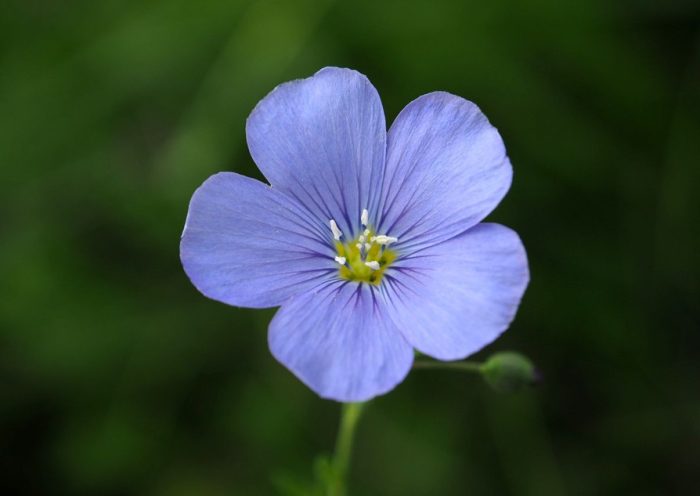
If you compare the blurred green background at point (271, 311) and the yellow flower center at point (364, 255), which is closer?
the yellow flower center at point (364, 255)

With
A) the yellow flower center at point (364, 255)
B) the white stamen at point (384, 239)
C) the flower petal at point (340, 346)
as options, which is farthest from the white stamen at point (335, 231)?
the flower petal at point (340, 346)

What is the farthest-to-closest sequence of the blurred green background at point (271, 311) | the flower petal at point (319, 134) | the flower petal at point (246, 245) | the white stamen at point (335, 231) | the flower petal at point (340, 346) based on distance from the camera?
the blurred green background at point (271, 311)
the white stamen at point (335, 231)
the flower petal at point (319, 134)
the flower petal at point (246, 245)
the flower petal at point (340, 346)

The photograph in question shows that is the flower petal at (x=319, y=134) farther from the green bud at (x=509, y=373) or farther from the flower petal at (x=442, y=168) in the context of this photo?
the green bud at (x=509, y=373)

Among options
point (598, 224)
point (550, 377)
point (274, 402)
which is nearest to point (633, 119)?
point (598, 224)

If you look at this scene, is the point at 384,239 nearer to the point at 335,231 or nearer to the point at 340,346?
the point at 335,231

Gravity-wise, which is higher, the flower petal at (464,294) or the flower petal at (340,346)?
the flower petal at (464,294)

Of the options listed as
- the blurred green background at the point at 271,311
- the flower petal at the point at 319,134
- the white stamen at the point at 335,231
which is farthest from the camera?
the blurred green background at the point at 271,311

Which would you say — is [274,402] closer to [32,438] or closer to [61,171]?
[32,438]
